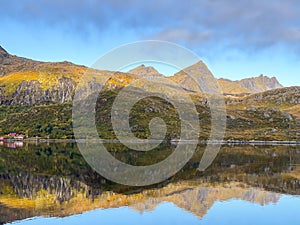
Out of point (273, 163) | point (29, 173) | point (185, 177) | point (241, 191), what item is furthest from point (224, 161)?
point (29, 173)

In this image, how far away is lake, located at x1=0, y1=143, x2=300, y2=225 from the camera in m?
50.3

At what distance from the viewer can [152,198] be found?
62.1 metres

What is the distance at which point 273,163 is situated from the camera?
115 metres

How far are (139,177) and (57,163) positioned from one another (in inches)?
1307

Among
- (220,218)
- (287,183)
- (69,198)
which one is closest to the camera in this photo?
(220,218)

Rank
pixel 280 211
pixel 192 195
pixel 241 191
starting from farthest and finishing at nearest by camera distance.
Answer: pixel 241 191 → pixel 192 195 → pixel 280 211

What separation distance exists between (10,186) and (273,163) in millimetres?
74314

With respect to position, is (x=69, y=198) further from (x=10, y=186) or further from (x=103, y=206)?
(x=10, y=186)

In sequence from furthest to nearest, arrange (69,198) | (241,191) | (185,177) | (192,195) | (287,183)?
(185,177), (287,183), (241,191), (192,195), (69,198)

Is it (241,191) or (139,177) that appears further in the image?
(139,177)

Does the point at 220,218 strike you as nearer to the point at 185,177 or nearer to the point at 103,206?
the point at 103,206

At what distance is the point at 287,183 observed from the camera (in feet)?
261

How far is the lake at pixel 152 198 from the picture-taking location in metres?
50.3

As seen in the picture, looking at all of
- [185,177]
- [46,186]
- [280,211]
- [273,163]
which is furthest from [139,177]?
[273,163]
